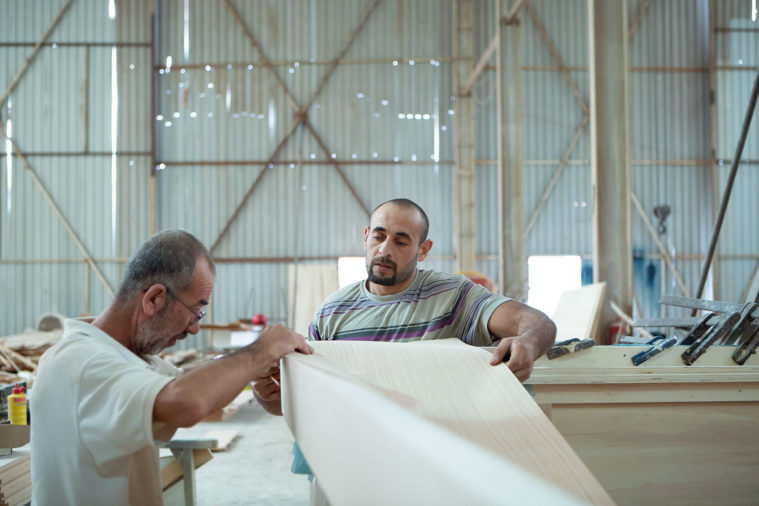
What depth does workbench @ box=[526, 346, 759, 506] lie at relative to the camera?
2.34 m

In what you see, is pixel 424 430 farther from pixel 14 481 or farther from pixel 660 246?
pixel 660 246

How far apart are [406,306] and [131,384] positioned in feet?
3.65

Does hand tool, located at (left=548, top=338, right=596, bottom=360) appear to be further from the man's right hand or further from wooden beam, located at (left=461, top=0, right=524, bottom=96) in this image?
wooden beam, located at (left=461, top=0, right=524, bottom=96)

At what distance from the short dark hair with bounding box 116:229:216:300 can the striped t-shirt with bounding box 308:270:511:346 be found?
0.69 m

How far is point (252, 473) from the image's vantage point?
529 centimetres

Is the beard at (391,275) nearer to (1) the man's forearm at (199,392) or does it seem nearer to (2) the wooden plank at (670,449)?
(2) the wooden plank at (670,449)

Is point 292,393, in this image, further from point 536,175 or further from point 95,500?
point 536,175

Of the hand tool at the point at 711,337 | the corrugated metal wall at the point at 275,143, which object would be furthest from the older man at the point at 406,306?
the corrugated metal wall at the point at 275,143

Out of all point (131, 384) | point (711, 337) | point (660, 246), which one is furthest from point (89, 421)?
point (660, 246)

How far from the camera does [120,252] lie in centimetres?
1274

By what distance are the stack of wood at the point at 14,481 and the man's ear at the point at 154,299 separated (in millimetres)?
1638

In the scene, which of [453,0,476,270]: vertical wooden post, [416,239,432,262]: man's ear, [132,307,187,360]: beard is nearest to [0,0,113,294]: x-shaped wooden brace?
[453,0,476,270]: vertical wooden post

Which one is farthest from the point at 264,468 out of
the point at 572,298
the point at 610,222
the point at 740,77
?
the point at 740,77

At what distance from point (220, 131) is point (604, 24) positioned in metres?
9.33
